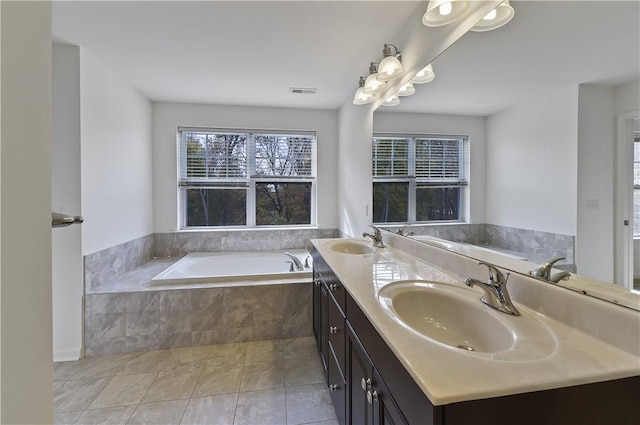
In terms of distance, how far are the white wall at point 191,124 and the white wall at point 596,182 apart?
113 inches

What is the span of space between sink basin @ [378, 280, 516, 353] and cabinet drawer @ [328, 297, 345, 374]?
0.33 m

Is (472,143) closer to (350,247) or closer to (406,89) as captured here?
(406,89)

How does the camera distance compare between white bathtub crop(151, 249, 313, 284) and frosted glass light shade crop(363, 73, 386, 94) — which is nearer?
frosted glass light shade crop(363, 73, 386, 94)

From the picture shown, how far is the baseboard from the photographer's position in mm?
2098

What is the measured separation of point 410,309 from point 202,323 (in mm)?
1853

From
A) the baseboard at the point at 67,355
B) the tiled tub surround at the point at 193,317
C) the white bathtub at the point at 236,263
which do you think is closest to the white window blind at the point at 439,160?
the tiled tub surround at the point at 193,317

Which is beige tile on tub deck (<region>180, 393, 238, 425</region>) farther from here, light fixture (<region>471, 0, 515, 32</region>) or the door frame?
light fixture (<region>471, 0, 515, 32</region>)

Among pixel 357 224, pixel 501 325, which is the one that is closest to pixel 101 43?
pixel 357 224

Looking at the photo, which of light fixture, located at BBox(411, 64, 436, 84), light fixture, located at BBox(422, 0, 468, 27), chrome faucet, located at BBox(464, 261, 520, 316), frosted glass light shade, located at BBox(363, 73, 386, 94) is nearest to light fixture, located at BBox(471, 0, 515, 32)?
light fixture, located at BBox(422, 0, 468, 27)

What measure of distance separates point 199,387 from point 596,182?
7.42 ft

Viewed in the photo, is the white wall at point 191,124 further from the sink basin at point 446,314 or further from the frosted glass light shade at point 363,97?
the sink basin at point 446,314

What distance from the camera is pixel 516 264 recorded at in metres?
1.09

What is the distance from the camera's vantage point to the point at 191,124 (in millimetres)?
3334

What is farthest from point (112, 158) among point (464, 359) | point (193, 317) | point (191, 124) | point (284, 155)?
point (464, 359)
